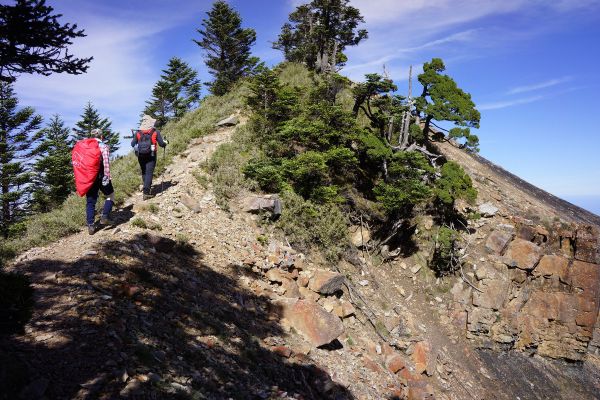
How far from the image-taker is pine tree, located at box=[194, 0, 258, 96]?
27.6 m

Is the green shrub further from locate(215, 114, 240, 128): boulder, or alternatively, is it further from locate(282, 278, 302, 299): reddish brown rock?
locate(215, 114, 240, 128): boulder

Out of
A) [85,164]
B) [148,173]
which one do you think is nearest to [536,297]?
[148,173]

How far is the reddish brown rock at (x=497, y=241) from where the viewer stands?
17375 millimetres

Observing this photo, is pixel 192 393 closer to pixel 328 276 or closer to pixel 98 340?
pixel 98 340

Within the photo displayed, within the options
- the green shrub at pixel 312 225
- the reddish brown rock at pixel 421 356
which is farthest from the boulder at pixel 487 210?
the reddish brown rock at pixel 421 356

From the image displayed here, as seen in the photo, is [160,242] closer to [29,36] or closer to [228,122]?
[29,36]

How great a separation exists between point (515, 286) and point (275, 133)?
14.1 metres

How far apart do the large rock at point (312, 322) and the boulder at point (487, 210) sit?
13.7m

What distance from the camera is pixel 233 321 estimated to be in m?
7.71

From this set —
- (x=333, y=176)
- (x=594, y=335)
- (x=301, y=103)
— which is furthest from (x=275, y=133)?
(x=594, y=335)

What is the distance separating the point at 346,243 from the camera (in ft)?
47.5

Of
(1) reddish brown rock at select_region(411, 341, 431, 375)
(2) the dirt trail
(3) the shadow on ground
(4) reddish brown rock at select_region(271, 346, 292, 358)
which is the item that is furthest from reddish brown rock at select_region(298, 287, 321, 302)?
(1) reddish brown rock at select_region(411, 341, 431, 375)

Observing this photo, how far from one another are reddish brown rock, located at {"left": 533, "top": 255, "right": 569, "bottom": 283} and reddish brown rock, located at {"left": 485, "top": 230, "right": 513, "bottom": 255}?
190 centimetres

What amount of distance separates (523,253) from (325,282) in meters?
12.4
